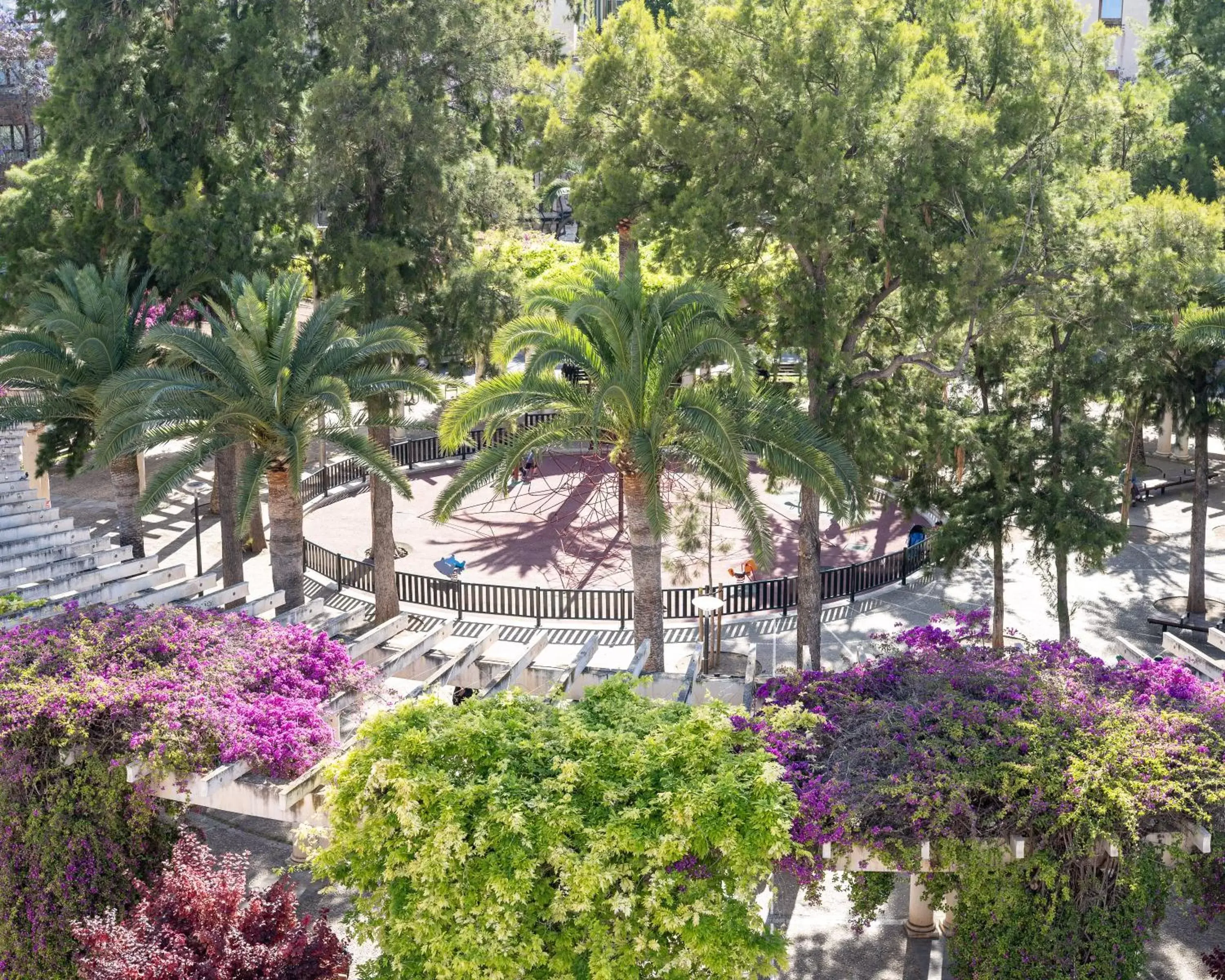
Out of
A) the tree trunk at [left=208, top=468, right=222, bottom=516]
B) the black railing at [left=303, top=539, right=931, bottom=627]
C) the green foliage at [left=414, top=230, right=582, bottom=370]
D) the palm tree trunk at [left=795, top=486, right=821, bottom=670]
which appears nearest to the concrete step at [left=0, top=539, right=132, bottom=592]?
the black railing at [left=303, top=539, right=931, bottom=627]

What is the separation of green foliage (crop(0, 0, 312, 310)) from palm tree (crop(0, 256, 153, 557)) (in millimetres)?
1567

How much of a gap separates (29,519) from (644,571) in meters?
10.7

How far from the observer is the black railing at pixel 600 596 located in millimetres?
24031

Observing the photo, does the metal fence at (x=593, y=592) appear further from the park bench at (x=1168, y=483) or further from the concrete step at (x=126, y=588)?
the park bench at (x=1168, y=483)

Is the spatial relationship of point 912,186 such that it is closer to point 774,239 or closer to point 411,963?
point 774,239

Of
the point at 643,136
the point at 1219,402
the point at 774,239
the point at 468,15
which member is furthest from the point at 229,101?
the point at 1219,402

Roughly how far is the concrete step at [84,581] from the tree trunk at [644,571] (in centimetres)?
815

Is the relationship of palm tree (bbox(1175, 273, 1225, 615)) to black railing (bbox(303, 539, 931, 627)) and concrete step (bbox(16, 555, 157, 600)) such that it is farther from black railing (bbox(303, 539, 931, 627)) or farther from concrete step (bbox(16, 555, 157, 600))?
concrete step (bbox(16, 555, 157, 600))

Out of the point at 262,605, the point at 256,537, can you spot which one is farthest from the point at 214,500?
the point at 262,605

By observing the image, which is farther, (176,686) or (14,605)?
(14,605)

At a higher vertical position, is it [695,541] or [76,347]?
[76,347]

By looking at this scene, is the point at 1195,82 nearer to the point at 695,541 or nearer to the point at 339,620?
the point at 695,541

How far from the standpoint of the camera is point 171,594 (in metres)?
18.7

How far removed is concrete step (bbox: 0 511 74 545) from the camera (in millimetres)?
20172
